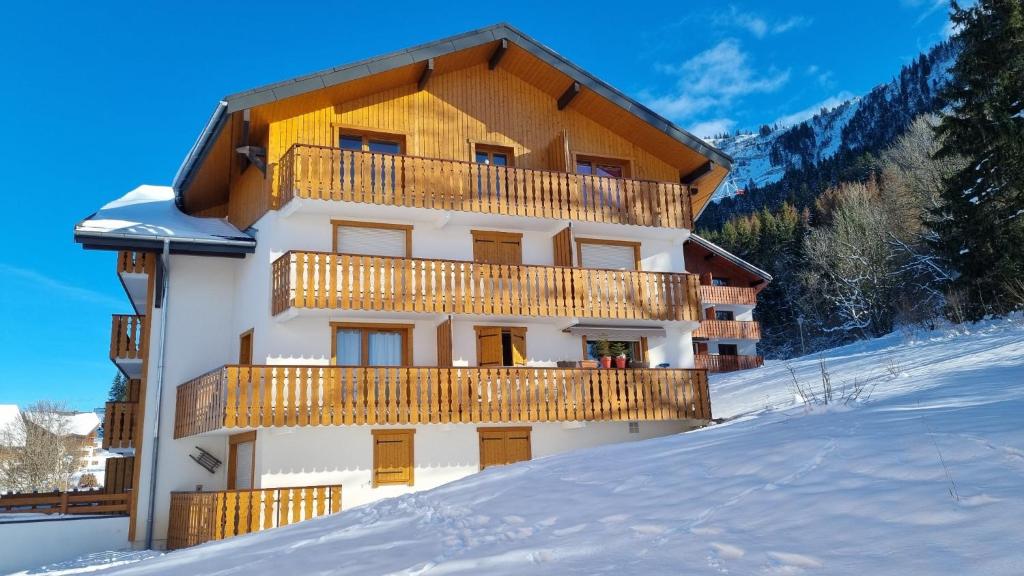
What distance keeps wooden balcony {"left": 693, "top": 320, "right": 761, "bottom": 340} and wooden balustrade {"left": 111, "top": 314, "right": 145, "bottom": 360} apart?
3009cm

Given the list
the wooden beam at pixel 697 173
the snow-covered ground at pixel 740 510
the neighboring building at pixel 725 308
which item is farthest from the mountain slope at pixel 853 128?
the snow-covered ground at pixel 740 510

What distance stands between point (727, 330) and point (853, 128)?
3353 inches

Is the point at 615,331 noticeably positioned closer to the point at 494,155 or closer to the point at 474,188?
the point at 474,188

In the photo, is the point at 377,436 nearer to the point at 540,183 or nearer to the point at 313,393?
the point at 313,393

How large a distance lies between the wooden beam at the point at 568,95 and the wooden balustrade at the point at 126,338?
1171 cm

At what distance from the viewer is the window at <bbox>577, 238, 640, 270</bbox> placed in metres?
20.4

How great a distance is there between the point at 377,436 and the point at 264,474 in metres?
2.37

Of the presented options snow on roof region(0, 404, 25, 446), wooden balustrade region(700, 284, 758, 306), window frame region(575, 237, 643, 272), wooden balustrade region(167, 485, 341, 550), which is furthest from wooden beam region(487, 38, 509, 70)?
snow on roof region(0, 404, 25, 446)

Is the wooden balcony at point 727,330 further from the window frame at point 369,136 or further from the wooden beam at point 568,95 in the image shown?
the window frame at point 369,136

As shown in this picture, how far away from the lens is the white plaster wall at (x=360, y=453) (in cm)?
1620

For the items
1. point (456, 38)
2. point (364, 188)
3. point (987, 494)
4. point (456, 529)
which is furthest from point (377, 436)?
point (987, 494)

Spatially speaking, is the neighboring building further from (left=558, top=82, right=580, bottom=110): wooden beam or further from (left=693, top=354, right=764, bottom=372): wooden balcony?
(left=558, top=82, right=580, bottom=110): wooden beam

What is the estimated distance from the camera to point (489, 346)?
735 inches

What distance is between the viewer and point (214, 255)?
18406mm
